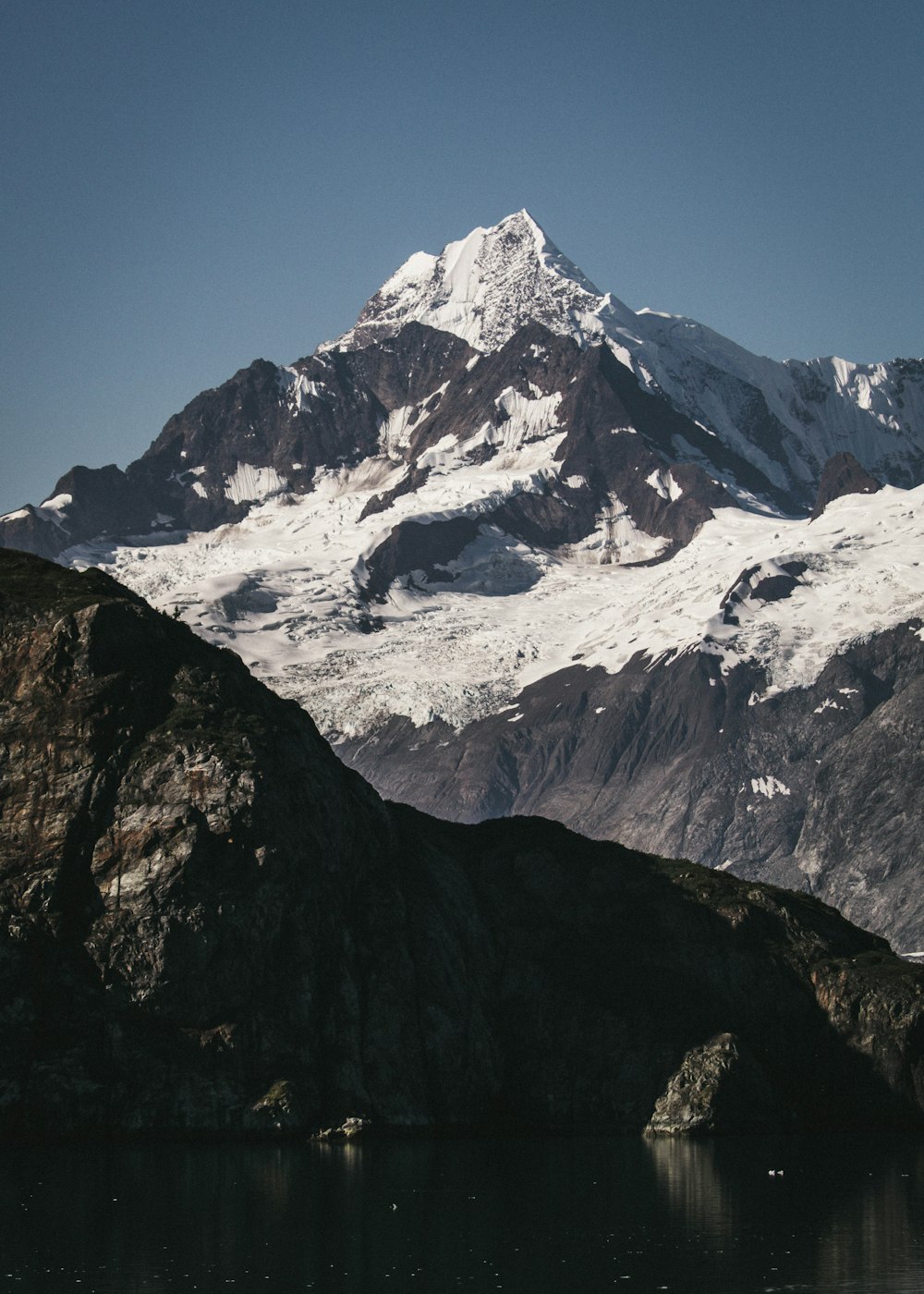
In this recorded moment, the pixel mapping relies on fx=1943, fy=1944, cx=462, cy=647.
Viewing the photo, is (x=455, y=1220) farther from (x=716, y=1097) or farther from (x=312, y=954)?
(x=716, y=1097)

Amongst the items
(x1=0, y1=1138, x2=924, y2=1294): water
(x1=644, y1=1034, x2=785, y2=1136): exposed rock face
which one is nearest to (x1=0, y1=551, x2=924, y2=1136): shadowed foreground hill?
(x1=644, y1=1034, x2=785, y2=1136): exposed rock face

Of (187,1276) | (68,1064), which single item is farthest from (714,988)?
(187,1276)

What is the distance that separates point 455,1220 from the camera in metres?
121

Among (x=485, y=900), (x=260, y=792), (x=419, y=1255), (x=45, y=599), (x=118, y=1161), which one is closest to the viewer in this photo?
(x=419, y=1255)

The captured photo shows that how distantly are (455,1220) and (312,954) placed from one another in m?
46.9

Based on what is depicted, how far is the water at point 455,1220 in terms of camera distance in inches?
4075

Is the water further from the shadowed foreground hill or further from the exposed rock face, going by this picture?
the exposed rock face

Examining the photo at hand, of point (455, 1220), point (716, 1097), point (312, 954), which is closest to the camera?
point (455, 1220)

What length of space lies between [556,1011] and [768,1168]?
37.6 meters

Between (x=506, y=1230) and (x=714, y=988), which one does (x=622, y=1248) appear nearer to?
(x=506, y=1230)

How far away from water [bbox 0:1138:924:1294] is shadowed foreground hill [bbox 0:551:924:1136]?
8.56 metres

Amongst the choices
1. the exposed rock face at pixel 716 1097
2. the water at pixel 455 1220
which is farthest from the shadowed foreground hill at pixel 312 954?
the water at pixel 455 1220

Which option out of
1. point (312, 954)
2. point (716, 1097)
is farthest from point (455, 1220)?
point (716, 1097)

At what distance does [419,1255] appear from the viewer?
110375 mm
